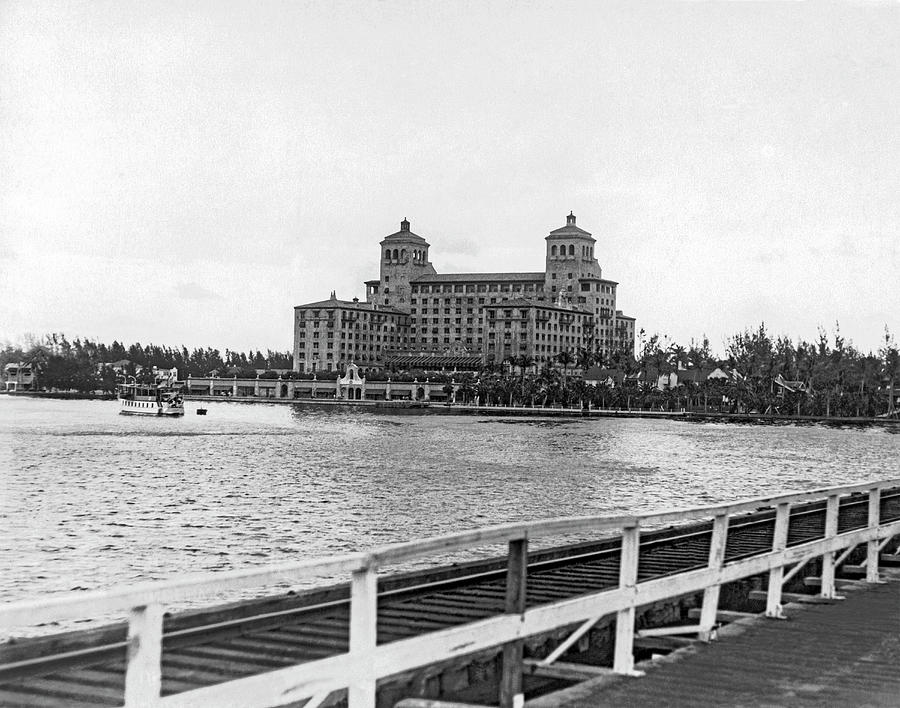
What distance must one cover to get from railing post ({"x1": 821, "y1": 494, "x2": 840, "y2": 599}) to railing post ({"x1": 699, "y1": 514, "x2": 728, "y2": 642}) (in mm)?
3456

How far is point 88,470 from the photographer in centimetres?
7431

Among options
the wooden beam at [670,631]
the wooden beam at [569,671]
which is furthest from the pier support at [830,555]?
the wooden beam at [569,671]

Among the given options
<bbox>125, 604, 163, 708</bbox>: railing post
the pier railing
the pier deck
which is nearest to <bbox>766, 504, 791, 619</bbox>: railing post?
the pier deck

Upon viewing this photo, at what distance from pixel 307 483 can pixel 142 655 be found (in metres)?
60.9

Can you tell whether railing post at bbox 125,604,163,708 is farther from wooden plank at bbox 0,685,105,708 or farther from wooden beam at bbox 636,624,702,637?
wooden beam at bbox 636,624,702,637

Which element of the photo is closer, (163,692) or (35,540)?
(163,692)

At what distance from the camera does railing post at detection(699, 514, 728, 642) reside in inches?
458

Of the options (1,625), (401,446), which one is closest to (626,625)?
(1,625)

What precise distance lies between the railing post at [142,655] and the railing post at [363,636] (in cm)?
148

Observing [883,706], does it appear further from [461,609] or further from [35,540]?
[35,540]

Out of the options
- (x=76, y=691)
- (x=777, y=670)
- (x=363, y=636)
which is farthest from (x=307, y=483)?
(x=363, y=636)

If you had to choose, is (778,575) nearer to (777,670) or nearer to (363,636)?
(777,670)

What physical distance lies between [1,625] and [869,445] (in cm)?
12922

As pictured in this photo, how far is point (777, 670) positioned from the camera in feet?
34.6
